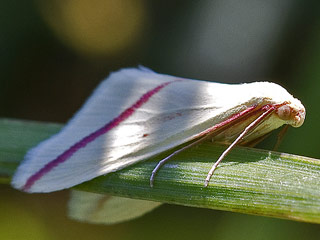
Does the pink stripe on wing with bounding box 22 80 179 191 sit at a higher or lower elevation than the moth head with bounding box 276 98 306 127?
lower

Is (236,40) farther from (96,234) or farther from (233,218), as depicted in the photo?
(96,234)

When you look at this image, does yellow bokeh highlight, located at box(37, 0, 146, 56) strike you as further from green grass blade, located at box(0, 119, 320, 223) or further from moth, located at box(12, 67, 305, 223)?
green grass blade, located at box(0, 119, 320, 223)

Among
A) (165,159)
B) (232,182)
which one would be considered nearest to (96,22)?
(165,159)

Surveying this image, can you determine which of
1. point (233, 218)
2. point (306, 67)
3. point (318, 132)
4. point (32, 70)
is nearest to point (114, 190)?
point (233, 218)

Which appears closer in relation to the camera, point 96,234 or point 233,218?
point 233,218

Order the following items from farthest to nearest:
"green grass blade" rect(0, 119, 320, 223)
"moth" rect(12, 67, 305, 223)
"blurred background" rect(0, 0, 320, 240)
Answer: "blurred background" rect(0, 0, 320, 240) < "moth" rect(12, 67, 305, 223) < "green grass blade" rect(0, 119, 320, 223)

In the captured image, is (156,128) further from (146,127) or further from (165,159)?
(165,159)

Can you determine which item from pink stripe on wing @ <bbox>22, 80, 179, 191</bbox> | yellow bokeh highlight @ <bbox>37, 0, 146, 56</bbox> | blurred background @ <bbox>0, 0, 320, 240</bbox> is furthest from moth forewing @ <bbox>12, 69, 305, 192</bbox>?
yellow bokeh highlight @ <bbox>37, 0, 146, 56</bbox>
